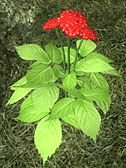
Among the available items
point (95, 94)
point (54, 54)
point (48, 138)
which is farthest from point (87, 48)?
point (48, 138)

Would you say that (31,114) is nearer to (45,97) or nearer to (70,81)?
(45,97)

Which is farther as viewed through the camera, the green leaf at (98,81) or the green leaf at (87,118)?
the green leaf at (98,81)

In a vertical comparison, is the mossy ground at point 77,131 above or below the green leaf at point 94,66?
below

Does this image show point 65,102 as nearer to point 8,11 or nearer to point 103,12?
point 8,11

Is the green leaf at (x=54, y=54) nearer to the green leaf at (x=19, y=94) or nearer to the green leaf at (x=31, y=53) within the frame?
the green leaf at (x=31, y=53)

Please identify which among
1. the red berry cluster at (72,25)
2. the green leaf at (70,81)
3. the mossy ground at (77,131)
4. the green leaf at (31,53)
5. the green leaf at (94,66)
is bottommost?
the mossy ground at (77,131)

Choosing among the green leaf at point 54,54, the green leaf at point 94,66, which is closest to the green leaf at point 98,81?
the green leaf at point 94,66
